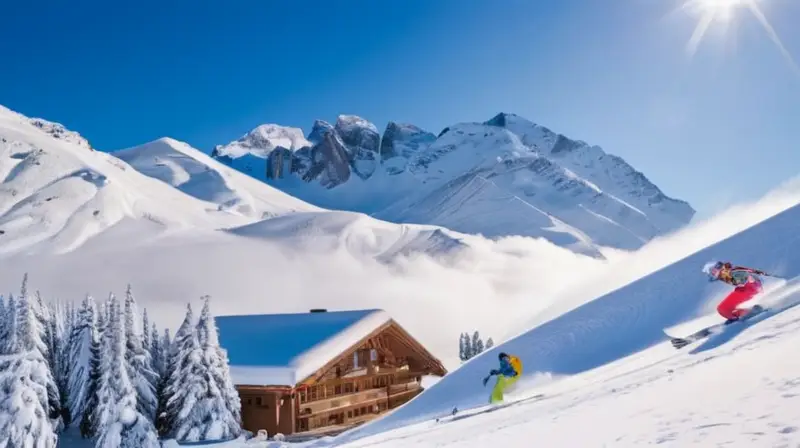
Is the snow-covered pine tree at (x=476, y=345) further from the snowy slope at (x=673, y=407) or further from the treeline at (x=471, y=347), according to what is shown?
the snowy slope at (x=673, y=407)

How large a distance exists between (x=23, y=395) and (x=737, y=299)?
20.6 metres

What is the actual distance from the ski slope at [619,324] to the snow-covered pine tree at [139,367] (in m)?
12.8

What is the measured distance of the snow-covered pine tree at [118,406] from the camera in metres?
21.0

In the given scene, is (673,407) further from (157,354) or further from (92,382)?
(157,354)

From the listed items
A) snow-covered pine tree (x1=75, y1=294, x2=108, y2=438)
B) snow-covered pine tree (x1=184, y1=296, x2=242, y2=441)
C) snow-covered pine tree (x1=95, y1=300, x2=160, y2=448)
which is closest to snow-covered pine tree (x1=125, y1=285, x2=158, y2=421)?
snow-covered pine tree (x1=95, y1=300, x2=160, y2=448)

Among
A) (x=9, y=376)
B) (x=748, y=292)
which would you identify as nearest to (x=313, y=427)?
(x=9, y=376)

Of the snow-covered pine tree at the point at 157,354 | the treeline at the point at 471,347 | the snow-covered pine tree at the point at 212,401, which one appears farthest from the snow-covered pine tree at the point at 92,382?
the treeline at the point at 471,347

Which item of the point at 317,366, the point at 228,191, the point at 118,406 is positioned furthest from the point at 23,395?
the point at 228,191

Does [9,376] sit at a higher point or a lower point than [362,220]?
lower

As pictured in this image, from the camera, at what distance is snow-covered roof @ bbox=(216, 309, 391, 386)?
23.2 m

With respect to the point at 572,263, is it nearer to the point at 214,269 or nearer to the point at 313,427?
the point at 214,269

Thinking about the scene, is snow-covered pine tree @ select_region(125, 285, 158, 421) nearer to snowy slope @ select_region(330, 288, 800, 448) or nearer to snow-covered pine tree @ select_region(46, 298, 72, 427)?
snow-covered pine tree @ select_region(46, 298, 72, 427)

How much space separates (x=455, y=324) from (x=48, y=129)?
13899 cm

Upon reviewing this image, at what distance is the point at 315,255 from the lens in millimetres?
114000
